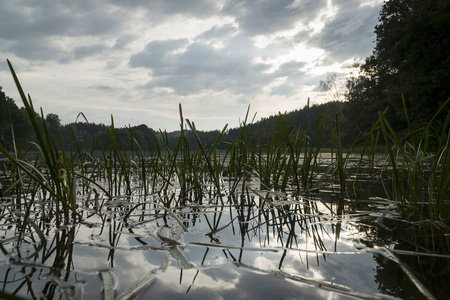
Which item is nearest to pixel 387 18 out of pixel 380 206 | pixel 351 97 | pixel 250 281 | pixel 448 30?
pixel 351 97

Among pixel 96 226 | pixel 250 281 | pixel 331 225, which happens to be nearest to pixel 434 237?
pixel 331 225

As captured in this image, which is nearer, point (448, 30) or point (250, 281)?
point (250, 281)

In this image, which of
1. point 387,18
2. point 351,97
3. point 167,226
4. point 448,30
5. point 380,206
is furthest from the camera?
point 351,97

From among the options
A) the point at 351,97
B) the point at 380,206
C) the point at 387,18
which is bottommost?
the point at 380,206

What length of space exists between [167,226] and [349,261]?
656mm

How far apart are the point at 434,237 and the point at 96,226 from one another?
47.3 inches

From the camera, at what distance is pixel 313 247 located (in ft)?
2.77

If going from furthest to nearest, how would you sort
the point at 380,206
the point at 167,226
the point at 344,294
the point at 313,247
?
the point at 380,206 < the point at 167,226 < the point at 313,247 < the point at 344,294

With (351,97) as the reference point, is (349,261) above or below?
below

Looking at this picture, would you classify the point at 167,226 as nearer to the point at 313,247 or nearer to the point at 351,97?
the point at 313,247

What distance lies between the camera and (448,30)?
9.74 m

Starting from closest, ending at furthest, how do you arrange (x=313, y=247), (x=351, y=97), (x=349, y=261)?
(x=349, y=261) < (x=313, y=247) < (x=351, y=97)

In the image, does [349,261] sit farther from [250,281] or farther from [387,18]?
[387,18]

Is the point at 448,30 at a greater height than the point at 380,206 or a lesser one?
greater
